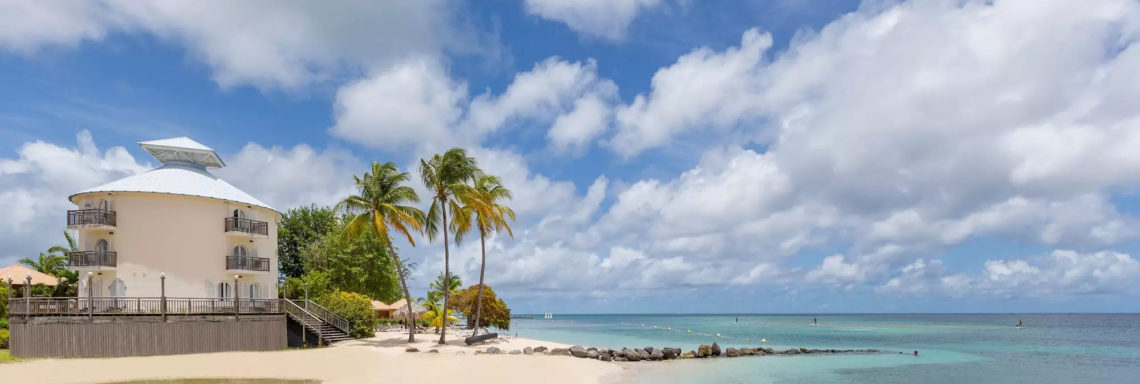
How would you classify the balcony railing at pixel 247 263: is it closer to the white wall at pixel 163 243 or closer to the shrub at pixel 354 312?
the white wall at pixel 163 243

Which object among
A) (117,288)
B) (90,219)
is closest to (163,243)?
(117,288)

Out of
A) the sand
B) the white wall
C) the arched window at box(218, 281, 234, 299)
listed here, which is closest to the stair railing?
the arched window at box(218, 281, 234, 299)

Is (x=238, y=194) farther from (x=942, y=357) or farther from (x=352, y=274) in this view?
(x=942, y=357)

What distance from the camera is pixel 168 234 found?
30203 mm

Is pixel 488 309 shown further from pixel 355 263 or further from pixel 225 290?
pixel 225 290

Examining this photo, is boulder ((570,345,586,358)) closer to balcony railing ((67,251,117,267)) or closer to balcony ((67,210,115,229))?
balcony railing ((67,251,117,267))

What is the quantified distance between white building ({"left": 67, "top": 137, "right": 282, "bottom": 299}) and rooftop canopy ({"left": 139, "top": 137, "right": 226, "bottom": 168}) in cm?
6

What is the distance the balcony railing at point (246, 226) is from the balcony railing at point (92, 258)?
15.1 ft

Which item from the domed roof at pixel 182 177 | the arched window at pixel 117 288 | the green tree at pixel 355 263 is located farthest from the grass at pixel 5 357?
the green tree at pixel 355 263

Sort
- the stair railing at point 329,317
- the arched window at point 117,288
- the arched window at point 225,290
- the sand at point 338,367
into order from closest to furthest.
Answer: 1. the sand at point 338,367
2. the arched window at point 117,288
3. the arched window at point 225,290
4. the stair railing at point 329,317

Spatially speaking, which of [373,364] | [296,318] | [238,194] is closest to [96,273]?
[238,194]

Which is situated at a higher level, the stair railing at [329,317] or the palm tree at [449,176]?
the palm tree at [449,176]

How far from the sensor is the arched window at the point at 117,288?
29.6 m

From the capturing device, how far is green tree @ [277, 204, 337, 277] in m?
49.3
